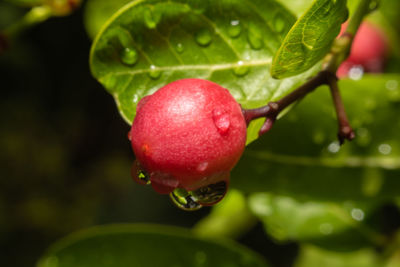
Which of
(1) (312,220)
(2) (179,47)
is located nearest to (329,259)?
(1) (312,220)

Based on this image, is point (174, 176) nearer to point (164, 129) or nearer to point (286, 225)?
point (164, 129)

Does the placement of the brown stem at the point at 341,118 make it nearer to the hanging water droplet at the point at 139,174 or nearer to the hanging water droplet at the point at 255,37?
the hanging water droplet at the point at 255,37

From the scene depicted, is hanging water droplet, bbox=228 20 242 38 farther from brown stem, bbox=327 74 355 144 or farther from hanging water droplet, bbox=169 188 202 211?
hanging water droplet, bbox=169 188 202 211

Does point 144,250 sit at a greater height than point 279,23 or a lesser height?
lesser

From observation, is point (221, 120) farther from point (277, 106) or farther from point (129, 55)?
point (129, 55)

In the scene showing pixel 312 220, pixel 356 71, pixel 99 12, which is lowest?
pixel 312 220

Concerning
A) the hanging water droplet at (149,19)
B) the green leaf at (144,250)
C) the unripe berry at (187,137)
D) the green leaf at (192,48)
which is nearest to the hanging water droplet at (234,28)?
the green leaf at (192,48)

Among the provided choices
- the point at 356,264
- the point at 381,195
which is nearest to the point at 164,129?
the point at 381,195
